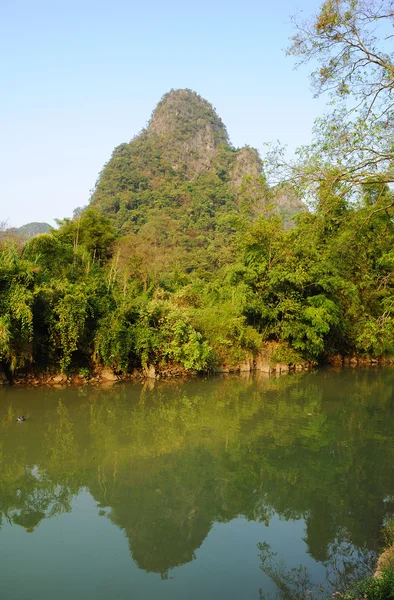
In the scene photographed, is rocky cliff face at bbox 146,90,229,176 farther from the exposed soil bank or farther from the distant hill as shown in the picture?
the exposed soil bank

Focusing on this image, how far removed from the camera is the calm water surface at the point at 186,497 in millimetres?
5090

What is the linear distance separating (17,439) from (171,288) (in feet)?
41.0

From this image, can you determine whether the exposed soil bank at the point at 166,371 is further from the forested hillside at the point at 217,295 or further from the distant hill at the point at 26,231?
the distant hill at the point at 26,231

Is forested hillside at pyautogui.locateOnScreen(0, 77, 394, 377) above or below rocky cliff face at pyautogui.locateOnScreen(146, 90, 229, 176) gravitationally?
below

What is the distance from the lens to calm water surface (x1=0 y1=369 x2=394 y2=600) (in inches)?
200

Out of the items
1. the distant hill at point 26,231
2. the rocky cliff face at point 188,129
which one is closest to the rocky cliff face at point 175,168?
the rocky cliff face at point 188,129

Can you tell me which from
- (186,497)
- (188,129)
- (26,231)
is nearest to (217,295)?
(26,231)

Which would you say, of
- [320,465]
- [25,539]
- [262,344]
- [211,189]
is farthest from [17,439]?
[211,189]

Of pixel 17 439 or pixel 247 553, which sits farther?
pixel 17 439

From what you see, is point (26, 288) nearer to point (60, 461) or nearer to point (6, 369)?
point (6, 369)

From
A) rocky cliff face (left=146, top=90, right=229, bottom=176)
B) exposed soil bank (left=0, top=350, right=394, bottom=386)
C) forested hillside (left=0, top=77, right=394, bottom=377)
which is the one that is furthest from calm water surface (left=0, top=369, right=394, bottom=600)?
rocky cliff face (left=146, top=90, right=229, bottom=176)

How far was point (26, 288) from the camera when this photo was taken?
1287 centimetres

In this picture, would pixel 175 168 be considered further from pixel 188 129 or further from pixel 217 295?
pixel 217 295

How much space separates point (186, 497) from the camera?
7.01 m
